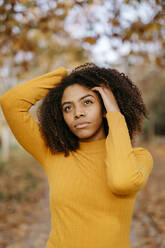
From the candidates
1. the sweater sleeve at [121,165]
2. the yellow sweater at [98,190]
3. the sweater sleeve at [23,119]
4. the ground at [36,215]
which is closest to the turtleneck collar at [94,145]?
the yellow sweater at [98,190]

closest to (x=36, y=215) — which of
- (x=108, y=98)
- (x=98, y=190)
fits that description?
(x=98, y=190)

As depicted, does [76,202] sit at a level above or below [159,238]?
above

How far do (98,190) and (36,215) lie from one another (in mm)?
4442

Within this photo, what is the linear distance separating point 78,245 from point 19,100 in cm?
111

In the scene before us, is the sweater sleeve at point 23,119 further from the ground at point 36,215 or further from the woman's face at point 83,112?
the ground at point 36,215

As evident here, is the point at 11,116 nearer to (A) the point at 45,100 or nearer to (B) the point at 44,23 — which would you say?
(A) the point at 45,100

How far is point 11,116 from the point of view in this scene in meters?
2.06

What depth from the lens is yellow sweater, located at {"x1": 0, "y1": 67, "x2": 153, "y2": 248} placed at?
67.2 inches

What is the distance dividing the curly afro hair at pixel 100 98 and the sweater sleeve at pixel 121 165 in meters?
0.30

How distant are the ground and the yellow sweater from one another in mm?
2785

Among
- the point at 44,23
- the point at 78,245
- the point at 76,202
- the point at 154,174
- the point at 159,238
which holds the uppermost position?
the point at 44,23

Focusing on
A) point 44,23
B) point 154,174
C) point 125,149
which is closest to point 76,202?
point 125,149

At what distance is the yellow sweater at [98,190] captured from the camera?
1.71 metres

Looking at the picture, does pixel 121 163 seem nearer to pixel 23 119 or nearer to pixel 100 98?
pixel 100 98
